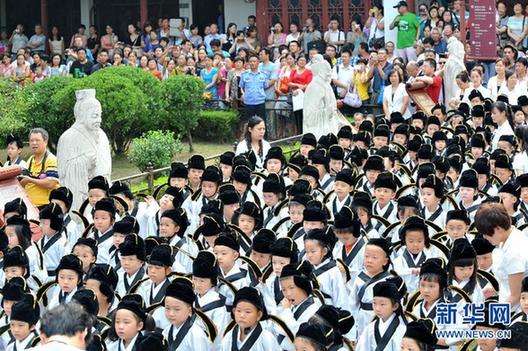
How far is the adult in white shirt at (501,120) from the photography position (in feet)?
51.5

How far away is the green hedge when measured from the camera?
70.8ft

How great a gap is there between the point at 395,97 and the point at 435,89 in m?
0.93

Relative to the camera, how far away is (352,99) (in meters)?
21.1

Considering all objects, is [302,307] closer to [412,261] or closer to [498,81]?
[412,261]

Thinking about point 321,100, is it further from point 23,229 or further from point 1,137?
point 23,229

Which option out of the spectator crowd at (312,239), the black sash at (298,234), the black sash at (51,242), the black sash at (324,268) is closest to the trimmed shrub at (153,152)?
the spectator crowd at (312,239)

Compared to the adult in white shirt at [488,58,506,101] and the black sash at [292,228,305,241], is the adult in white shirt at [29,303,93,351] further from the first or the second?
the adult in white shirt at [488,58,506,101]

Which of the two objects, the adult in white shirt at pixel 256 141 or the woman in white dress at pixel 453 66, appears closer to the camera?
the adult in white shirt at pixel 256 141

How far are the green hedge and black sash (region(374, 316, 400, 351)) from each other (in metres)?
12.5

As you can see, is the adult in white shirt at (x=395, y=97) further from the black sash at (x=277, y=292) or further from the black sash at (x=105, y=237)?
the black sash at (x=277, y=292)

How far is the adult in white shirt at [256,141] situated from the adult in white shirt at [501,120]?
2904 millimetres

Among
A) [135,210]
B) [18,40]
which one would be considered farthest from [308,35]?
[135,210]

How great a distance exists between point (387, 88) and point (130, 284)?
935cm

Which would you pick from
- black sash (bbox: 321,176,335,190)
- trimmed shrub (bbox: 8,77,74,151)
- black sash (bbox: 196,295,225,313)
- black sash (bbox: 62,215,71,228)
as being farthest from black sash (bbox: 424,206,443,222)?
trimmed shrub (bbox: 8,77,74,151)
